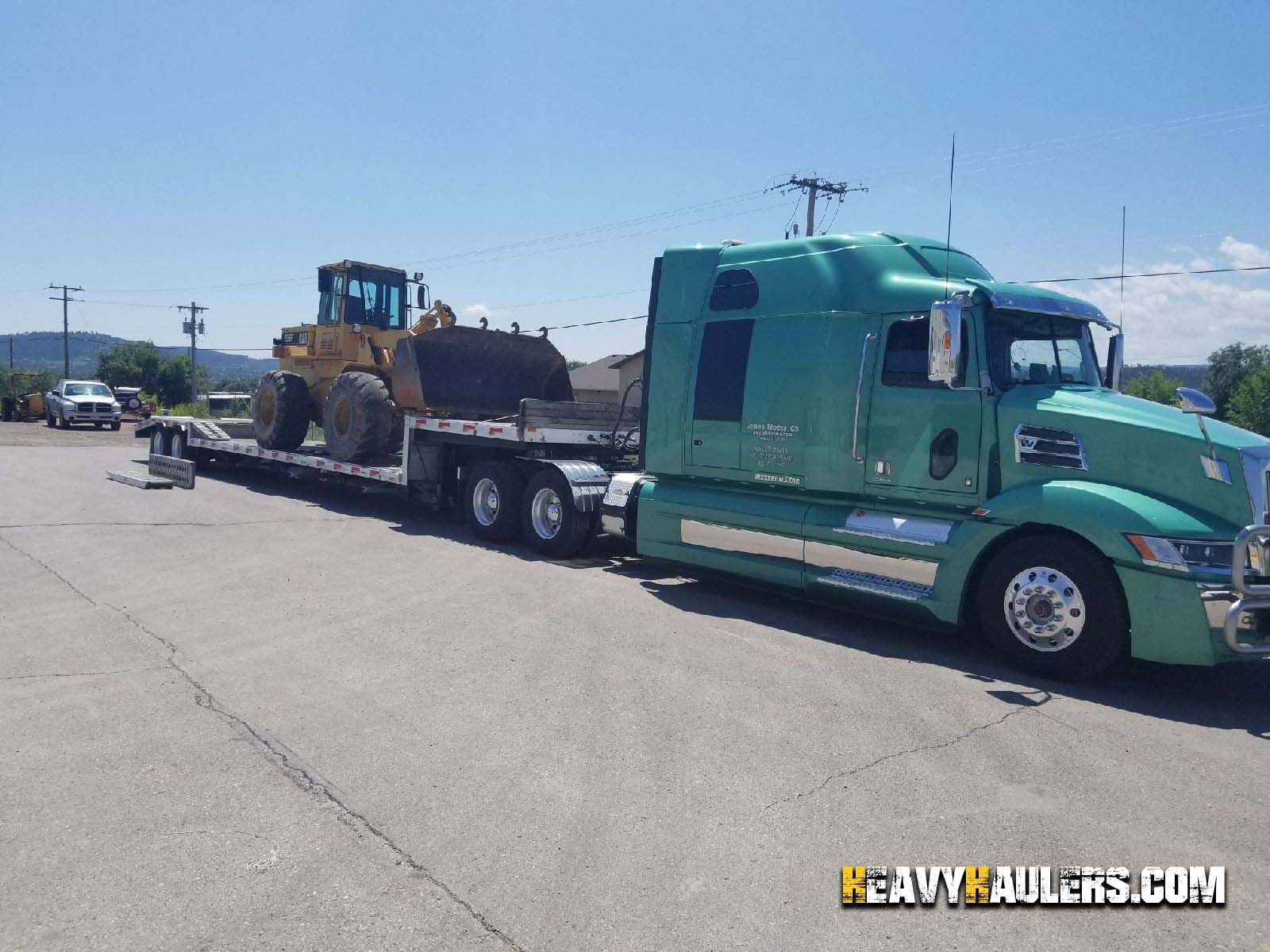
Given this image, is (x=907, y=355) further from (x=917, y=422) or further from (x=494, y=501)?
(x=494, y=501)

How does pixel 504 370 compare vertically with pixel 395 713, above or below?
above

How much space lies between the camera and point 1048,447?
6.51 meters

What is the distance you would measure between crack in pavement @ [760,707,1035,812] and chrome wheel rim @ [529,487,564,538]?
6.04m

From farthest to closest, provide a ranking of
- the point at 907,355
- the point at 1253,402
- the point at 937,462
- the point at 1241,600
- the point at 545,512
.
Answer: the point at 1253,402 → the point at 545,512 → the point at 907,355 → the point at 937,462 → the point at 1241,600

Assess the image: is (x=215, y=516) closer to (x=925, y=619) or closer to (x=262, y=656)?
(x=262, y=656)

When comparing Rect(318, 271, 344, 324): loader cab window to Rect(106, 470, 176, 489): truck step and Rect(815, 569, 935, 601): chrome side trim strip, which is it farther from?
Rect(815, 569, 935, 601): chrome side trim strip

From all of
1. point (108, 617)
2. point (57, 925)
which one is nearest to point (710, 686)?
point (57, 925)

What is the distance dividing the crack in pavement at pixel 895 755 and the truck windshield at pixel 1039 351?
254 cm

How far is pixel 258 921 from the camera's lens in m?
3.13

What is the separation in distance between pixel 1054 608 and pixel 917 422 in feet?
5.69

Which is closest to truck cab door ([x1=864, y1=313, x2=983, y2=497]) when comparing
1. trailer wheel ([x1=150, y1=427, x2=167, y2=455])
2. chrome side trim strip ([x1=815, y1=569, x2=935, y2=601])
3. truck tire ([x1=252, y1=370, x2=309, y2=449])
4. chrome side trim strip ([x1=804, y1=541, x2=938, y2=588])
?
chrome side trim strip ([x1=804, y1=541, x2=938, y2=588])

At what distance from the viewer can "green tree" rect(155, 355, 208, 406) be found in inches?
3204

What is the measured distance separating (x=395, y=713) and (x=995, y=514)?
4.16 m

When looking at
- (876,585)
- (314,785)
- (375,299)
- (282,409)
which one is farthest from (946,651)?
(282,409)
